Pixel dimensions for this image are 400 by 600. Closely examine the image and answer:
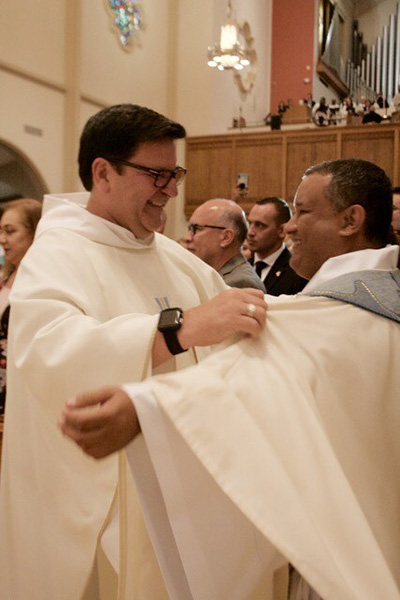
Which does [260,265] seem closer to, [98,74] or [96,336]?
[96,336]

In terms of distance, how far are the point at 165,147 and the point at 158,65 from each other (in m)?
11.1

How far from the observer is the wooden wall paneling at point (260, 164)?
12.2 meters

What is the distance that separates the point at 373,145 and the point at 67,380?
10.6 meters

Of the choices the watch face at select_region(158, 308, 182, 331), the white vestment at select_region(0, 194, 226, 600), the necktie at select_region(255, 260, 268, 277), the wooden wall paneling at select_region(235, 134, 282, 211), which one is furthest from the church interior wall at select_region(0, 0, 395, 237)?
the watch face at select_region(158, 308, 182, 331)

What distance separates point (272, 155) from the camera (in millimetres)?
12273

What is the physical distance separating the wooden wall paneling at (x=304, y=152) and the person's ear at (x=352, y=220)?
10131mm

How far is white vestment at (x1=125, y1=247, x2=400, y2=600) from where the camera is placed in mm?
1275

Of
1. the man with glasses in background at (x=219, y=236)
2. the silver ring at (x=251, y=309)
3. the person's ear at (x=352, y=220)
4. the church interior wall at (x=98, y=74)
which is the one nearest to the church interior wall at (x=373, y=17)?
the church interior wall at (x=98, y=74)

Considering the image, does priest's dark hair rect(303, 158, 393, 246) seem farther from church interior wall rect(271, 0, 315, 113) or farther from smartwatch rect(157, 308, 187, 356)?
church interior wall rect(271, 0, 315, 113)

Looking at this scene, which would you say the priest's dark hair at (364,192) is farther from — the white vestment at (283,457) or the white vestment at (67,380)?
the white vestment at (67,380)

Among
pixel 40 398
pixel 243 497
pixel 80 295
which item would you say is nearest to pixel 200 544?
pixel 243 497

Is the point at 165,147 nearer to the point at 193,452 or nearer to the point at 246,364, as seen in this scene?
the point at 246,364

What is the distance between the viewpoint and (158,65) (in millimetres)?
12664

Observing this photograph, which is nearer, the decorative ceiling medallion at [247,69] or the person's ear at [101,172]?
the person's ear at [101,172]
